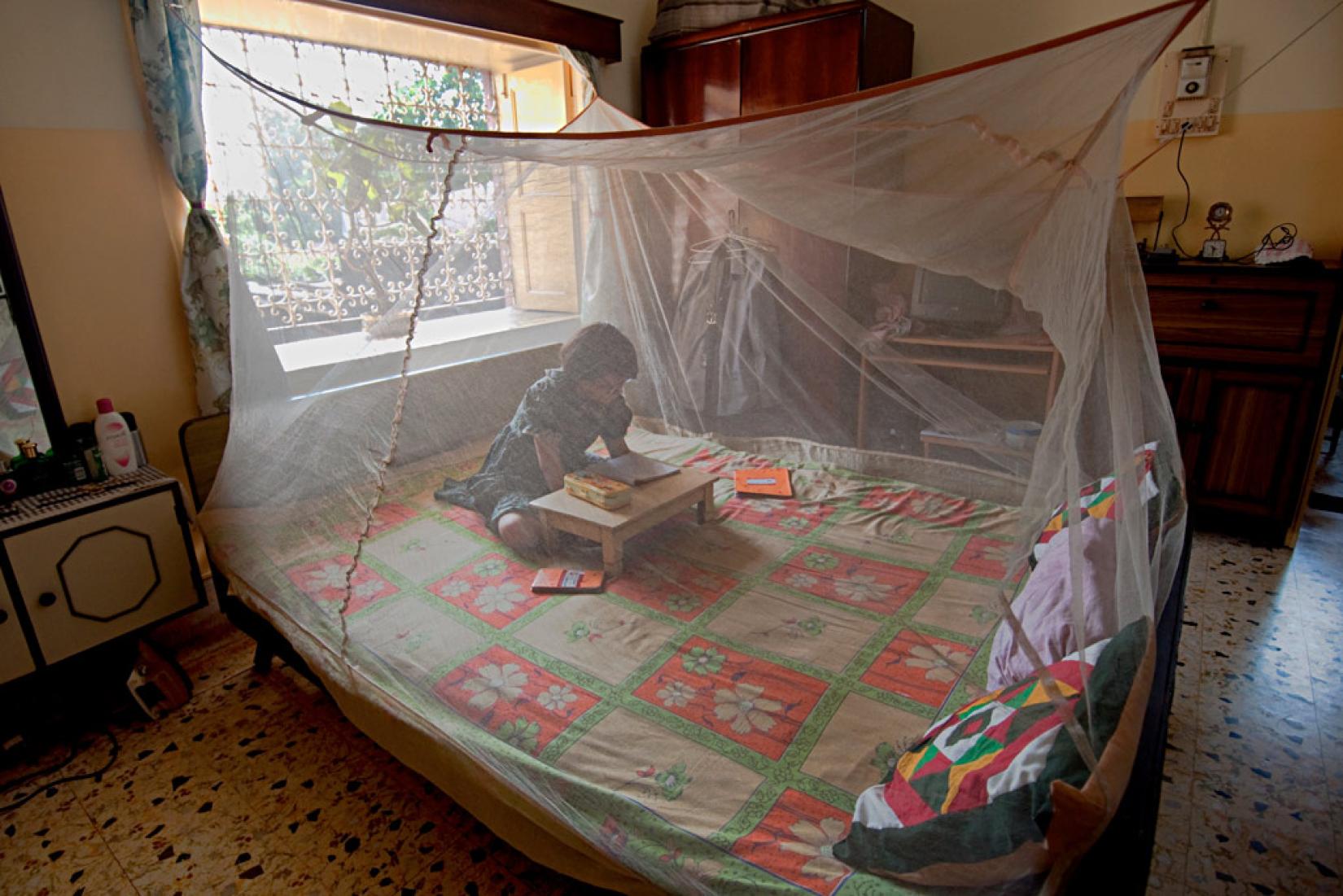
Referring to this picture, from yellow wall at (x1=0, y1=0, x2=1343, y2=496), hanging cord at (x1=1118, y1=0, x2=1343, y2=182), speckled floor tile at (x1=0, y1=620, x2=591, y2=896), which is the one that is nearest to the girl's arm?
speckled floor tile at (x1=0, y1=620, x2=591, y2=896)

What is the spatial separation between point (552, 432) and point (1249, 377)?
114 inches

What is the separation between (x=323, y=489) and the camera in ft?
6.85

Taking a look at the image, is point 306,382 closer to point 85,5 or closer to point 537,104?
point 85,5

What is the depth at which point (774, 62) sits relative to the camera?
346 centimetres

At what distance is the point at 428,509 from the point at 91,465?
106 centimetres

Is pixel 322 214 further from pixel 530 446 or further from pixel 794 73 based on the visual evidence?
pixel 794 73

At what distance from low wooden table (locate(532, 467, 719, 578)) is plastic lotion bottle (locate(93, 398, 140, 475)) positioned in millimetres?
1347

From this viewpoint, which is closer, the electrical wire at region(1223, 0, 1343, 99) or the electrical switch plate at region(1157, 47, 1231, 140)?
the electrical wire at region(1223, 0, 1343, 99)

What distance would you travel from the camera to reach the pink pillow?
132 cm

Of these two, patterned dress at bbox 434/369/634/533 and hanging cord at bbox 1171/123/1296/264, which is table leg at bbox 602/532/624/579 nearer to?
patterned dress at bbox 434/369/634/533

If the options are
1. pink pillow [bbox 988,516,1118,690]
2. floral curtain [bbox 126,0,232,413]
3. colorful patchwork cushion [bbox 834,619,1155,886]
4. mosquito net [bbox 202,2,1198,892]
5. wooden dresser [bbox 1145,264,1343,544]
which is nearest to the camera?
colorful patchwork cushion [bbox 834,619,1155,886]

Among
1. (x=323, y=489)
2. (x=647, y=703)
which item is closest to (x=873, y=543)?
(x=647, y=703)

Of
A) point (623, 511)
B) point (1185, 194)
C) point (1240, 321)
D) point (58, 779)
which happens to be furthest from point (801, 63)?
point (58, 779)

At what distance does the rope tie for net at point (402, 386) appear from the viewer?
1822 mm
